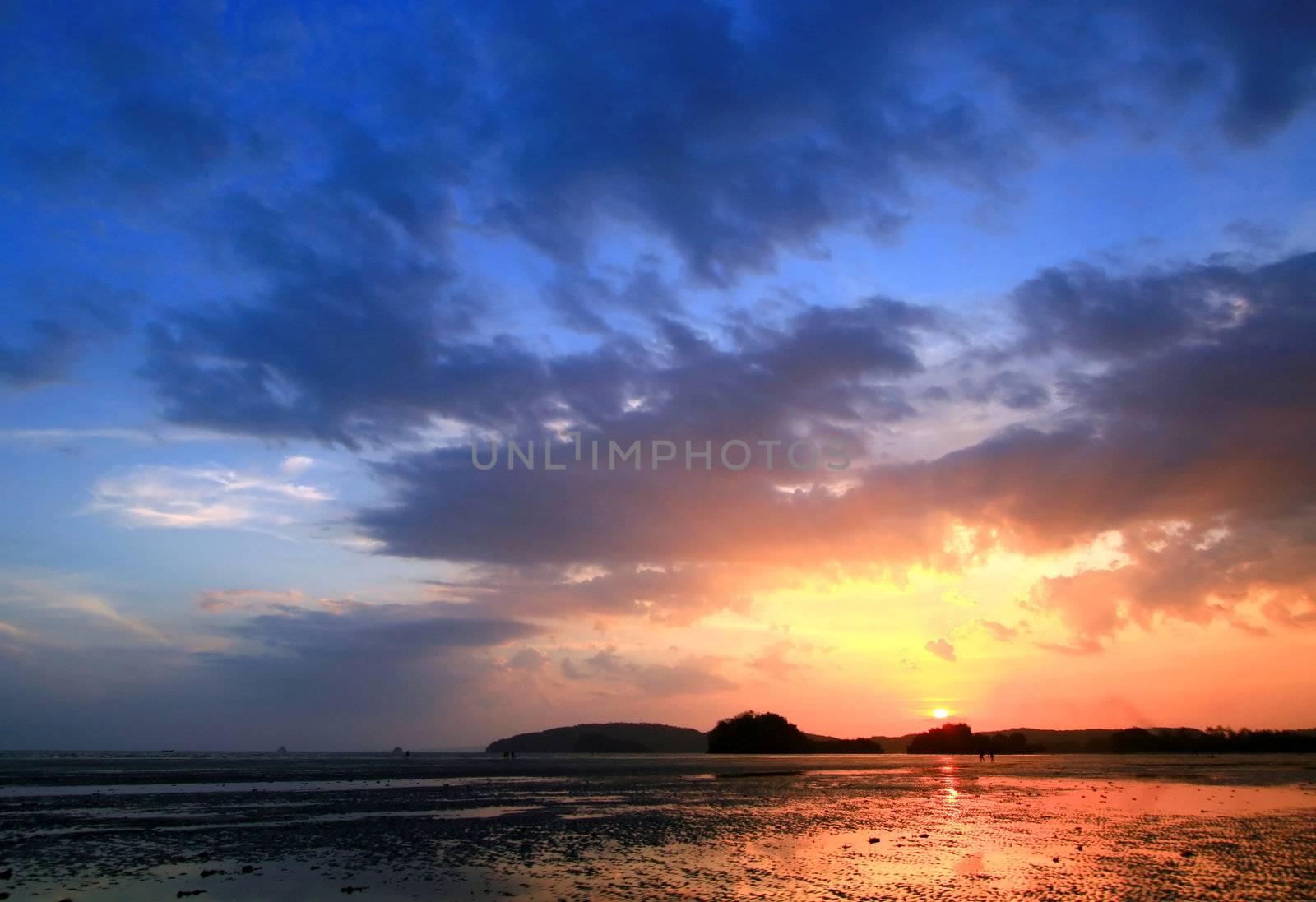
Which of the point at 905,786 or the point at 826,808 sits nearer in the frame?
the point at 826,808

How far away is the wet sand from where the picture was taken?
21.2 metres

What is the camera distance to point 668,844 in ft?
95.3

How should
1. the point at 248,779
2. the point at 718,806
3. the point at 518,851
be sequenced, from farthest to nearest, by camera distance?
the point at 248,779 < the point at 718,806 < the point at 518,851

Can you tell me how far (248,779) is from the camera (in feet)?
257

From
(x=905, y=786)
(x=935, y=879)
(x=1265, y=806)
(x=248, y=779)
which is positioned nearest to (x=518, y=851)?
(x=935, y=879)

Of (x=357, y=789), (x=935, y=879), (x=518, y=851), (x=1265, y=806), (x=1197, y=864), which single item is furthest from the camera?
(x=357, y=789)

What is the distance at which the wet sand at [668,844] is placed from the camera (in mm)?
21188

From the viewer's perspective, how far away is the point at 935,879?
21.7 m

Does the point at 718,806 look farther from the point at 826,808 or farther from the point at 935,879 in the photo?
the point at 935,879

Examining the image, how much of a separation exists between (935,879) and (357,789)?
52527 mm

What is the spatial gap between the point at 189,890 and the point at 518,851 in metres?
10.2

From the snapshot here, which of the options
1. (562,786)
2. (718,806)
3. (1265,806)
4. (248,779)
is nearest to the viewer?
(1265,806)

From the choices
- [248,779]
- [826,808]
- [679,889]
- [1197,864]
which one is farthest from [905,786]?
[248,779]

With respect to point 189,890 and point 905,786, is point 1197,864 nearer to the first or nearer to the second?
point 189,890
